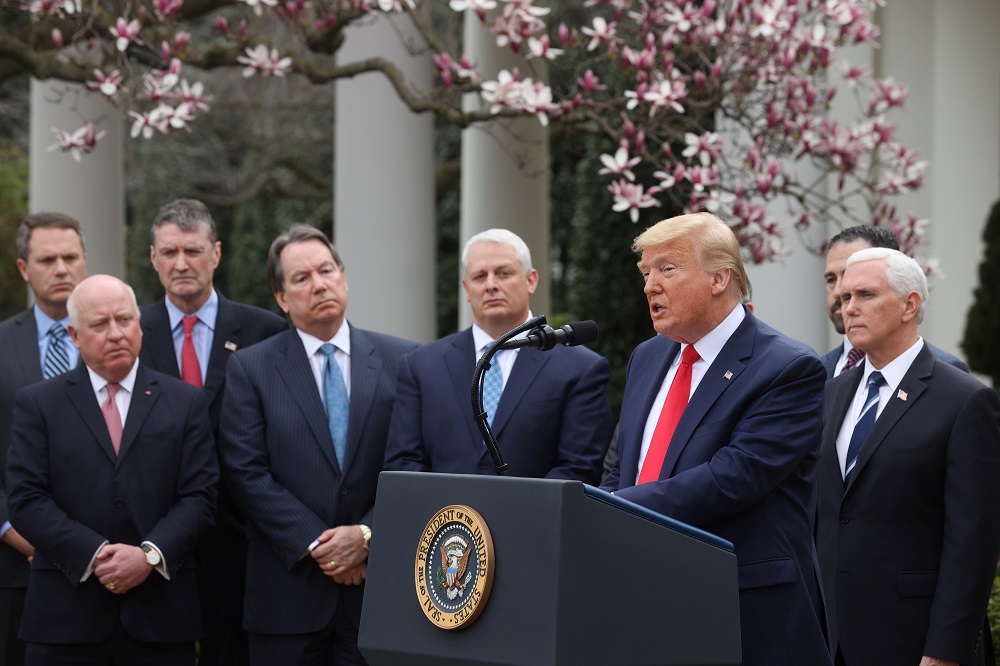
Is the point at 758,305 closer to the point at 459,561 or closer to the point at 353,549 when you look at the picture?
the point at 353,549

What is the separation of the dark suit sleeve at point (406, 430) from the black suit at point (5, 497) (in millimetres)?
1872

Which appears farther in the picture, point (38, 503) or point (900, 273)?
point (38, 503)

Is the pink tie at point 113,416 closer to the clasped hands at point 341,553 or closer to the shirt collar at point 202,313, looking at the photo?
the shirt collar at point 202,313

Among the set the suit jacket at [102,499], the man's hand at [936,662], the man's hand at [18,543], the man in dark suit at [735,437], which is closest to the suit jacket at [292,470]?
the suit jacket at [102,499]

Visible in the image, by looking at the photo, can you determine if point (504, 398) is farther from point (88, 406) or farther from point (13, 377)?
point (13, 377)

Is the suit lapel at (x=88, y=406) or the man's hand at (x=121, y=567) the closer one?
the man's hand at (x=121, y=567)

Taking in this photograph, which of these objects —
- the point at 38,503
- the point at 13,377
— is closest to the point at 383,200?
the point at 13,377

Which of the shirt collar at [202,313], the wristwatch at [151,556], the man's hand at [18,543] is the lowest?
the man's hand at [18,543]

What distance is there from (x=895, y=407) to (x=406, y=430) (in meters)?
1.96

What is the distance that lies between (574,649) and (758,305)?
6.77 m

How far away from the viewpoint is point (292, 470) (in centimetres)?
554

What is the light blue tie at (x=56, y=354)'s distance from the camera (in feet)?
20.8

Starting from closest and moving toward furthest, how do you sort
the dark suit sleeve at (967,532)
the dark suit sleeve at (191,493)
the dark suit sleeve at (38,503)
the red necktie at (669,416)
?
the red necktie at (669,416)
the dark suit sleeve at (967,532)
the dark suit sleeve at (38,503)
the dark suit sleeve at (191,493)

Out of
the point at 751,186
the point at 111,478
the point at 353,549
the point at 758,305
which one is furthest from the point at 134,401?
the point at 758,305
